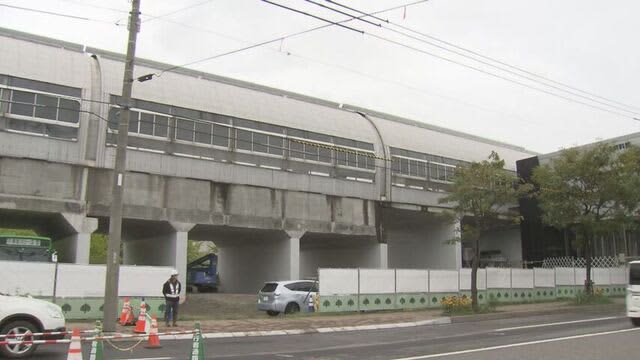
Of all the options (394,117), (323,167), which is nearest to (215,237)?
(323,167)

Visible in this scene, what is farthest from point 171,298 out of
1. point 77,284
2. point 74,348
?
point 74,348

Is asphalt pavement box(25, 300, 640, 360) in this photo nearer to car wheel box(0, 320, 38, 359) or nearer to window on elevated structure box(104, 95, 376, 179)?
car wheel box(0, 320, 38, 359)

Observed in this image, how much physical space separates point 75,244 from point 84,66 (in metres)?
8.39

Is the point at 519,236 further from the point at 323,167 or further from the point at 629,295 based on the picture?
the point at 629,295

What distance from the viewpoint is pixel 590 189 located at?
2975cm

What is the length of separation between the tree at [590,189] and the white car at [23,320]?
25.3 metres

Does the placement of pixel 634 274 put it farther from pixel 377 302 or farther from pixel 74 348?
pixel 74 348

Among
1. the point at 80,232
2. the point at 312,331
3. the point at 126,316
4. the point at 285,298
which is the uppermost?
the point at 80,232

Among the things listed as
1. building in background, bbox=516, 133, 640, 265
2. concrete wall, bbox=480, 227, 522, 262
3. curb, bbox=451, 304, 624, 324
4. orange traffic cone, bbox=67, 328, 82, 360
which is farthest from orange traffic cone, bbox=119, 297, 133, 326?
concrete wall, bbox=480, 227, 522, 262

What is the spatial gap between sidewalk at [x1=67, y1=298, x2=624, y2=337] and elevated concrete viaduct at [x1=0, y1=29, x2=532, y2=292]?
889 centimetres

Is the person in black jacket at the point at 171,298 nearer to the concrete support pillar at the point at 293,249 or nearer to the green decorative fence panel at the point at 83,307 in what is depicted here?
the green decorative fence panel at the point at 83,307

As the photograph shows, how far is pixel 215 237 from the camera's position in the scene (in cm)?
3938

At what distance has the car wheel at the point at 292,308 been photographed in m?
24.8

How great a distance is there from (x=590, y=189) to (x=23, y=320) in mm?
26635
